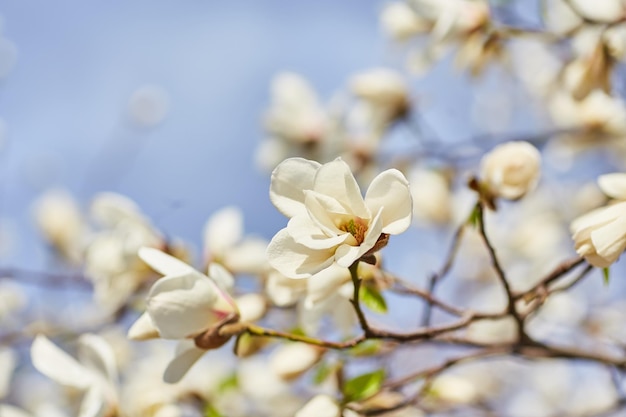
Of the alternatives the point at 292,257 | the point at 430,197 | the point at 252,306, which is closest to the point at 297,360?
the point at 252,306

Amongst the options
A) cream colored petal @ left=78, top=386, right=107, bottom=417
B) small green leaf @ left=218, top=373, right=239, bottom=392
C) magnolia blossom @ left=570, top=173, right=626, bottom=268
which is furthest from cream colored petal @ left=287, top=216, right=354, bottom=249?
small green leaf @ left=218, top=373, right=239, bottom=392

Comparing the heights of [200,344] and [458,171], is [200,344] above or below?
below

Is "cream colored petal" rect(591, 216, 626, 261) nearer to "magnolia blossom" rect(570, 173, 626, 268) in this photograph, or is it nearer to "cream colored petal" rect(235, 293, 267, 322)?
"magnolia blossom" rect(570, 173, 626, 268)

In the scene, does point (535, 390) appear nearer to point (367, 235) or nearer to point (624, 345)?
point (624, 345)

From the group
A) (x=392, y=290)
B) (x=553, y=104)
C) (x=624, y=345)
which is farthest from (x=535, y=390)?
(x=392, y=290)

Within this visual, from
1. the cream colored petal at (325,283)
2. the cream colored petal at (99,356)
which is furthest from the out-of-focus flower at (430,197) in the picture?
the cream colored petal at (99,356)

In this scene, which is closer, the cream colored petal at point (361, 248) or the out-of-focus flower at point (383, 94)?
the cream colored petal at point (361, 248)

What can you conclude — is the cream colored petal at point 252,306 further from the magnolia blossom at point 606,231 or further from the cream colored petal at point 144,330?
the magnolia blossom at point 606,231

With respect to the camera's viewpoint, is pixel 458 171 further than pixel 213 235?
Yes
